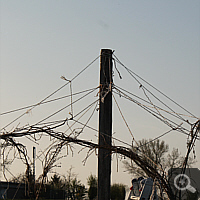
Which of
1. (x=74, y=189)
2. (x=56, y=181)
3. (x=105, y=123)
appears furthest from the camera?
(x=74, y=189)

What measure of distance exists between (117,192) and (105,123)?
2339 centimetres

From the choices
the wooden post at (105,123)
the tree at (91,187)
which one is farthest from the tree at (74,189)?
the wooden post at (105,123)

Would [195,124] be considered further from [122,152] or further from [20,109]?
[20,109]

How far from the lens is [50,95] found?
569 cm

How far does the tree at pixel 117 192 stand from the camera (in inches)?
1088

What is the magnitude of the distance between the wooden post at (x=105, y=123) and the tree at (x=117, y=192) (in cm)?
2292

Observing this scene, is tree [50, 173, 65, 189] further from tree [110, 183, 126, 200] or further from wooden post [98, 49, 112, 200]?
tree [110, 183, 126, 200]

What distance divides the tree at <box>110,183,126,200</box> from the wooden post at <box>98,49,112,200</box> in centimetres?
2292

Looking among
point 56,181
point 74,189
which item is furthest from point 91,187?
point 56,181

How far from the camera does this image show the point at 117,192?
28016 millimetres

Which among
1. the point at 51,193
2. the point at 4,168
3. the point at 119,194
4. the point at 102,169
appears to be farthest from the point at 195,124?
the point at 51,193

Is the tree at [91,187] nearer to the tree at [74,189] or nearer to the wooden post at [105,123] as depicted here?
the tree at [74,189]

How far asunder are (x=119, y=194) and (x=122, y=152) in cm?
2430

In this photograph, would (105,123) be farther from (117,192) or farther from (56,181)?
(117,192)
